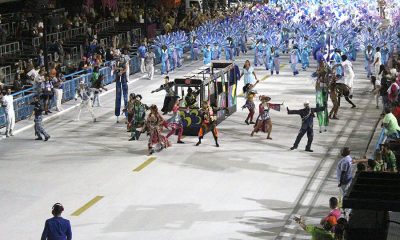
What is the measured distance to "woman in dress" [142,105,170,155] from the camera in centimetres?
2603

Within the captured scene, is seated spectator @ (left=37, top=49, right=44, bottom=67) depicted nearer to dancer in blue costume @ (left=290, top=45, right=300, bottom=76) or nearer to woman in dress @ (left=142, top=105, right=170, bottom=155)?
dancer in blue costume @ (left=290, top=45, right=300, bottom=76)

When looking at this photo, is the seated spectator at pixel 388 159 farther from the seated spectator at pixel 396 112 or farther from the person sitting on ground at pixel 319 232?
the seated spectator at pixel 396 112

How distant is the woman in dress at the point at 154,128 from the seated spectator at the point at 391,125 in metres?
6.41

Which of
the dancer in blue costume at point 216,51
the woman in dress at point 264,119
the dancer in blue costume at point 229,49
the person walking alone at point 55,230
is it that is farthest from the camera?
the dancer in blue costume at point 229,49

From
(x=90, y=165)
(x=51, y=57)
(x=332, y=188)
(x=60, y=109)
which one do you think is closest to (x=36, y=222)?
(x=90, y=165)

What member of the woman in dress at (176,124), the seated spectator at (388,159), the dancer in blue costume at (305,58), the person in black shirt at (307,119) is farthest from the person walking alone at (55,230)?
the dancer in blue costume at (305,58)

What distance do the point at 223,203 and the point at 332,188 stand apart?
2866mm

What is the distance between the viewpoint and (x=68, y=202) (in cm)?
2158

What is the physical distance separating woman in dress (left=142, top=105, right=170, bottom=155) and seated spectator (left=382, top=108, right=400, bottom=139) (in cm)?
641

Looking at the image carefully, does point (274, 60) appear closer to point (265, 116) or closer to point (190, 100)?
point (190, 100)

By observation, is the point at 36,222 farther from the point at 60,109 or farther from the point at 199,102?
the point at 60,109

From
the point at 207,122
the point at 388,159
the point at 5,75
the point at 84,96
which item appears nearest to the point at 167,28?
the point at 5,75

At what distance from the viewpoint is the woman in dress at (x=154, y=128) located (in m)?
26.0

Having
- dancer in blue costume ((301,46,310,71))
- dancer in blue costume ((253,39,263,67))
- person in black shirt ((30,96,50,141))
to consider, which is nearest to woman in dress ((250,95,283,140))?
person in black shirt ((30,96,50,141))
